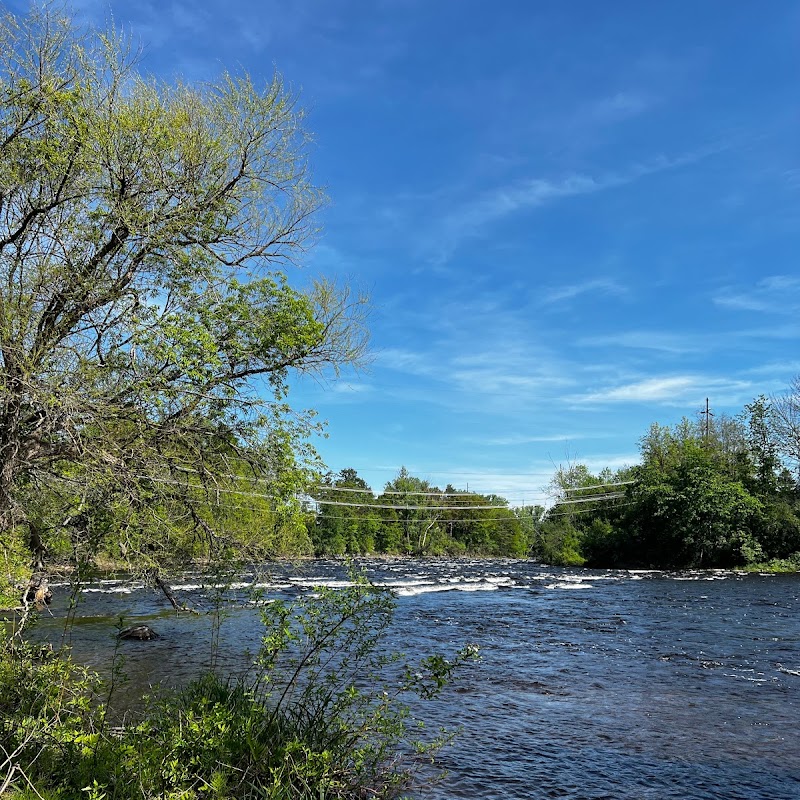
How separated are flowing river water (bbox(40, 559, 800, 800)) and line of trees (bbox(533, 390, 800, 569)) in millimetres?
19288

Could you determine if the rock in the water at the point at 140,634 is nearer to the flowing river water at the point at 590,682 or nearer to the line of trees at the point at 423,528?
the flowing river water at the point at 590,682

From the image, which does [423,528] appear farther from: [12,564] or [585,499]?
[12,564]

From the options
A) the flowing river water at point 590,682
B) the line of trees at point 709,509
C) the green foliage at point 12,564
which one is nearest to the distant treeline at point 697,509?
the line of trees at point 709,509

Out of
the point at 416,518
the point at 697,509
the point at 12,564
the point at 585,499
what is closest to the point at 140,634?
the point at 12,564

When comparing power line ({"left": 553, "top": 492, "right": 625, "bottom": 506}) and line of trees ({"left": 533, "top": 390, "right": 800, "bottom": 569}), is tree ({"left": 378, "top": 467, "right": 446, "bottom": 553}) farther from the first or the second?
line of trees ({"left": 533, "top": 390, "right": 800, "bottom": 569})

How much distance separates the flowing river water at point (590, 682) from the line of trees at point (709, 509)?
19288 mm

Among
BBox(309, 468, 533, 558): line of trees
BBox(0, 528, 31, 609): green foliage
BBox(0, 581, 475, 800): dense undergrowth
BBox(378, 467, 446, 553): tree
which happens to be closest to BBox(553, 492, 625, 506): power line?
BBox(309, 468, 533, 558): line of trees

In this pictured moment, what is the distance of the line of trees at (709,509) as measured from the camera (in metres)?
41.8

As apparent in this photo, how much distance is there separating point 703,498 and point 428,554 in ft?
151

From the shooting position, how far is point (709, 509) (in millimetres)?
41906

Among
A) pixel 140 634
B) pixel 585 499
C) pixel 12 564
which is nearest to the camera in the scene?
pixel 12 564

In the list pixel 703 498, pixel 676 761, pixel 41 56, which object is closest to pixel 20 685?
pixel 41 56

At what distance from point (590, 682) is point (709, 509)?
34566mm

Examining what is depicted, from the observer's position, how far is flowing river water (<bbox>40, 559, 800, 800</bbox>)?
7.49 meters
